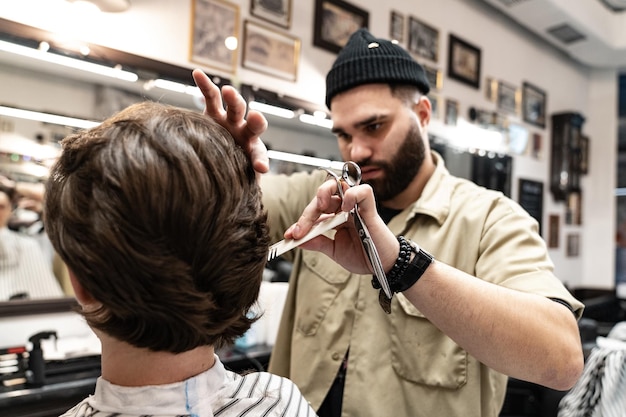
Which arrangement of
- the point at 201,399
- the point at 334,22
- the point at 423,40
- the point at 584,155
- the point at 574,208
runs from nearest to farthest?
the point at 201,399 → the point at 334,22 → the point at 423,40 → the point at 574,208 → the point at 584,155

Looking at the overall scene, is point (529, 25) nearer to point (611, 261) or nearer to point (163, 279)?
point (611, 261)

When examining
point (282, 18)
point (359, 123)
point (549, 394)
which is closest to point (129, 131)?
point (359, 123)

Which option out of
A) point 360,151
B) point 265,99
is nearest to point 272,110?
point 265,99

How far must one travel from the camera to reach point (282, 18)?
2670 millimetres

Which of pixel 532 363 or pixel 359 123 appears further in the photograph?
pixel 359 123

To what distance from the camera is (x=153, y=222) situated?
68 cm

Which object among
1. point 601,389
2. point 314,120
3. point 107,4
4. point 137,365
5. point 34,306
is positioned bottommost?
point 601,389

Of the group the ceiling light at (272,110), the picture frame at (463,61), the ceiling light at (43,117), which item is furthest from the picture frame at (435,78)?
the ceiling light at (43,117)

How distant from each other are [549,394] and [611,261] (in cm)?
406

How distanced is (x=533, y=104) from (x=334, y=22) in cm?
286

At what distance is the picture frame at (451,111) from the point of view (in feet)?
12.5

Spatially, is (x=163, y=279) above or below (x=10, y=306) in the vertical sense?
above

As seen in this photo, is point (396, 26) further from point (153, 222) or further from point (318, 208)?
point (153, 222)

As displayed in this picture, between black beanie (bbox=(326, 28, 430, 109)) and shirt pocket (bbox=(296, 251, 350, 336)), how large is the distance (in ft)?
1.83
